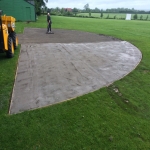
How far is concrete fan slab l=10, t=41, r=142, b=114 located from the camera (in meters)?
4.48

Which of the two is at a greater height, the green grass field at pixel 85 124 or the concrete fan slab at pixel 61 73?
the concrete fan slab at pixel 61 73

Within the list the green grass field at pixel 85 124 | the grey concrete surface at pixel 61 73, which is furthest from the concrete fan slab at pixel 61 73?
the green grass field at pixel 85 124

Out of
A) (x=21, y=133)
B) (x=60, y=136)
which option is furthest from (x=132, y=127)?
(x=21, y=133)

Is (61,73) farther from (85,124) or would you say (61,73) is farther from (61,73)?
(85,124)

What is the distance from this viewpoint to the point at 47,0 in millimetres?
49656

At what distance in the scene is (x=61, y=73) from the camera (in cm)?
610

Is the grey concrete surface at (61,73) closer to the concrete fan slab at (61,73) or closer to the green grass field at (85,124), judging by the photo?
the concrete fan slab at (61,73)

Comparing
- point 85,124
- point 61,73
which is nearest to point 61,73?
point 61,73

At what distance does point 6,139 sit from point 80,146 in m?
1.30

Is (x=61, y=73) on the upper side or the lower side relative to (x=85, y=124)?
upper

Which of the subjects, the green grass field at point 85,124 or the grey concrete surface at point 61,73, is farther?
the grey concrete surface at point 61,73

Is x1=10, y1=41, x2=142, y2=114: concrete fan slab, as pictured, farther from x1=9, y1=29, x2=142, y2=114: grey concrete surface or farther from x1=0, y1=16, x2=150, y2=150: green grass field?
x1=0, y1=16, x2=150, y2=150: green grass field

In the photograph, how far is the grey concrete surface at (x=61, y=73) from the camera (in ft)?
14.7

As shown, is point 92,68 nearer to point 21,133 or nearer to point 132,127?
point 132,127
